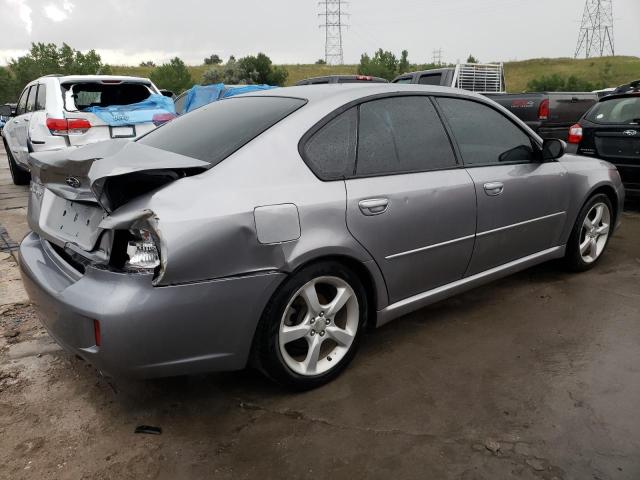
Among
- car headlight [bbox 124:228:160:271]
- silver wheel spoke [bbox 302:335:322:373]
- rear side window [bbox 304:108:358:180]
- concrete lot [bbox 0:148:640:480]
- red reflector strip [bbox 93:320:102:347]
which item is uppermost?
rear side window [bbox 304:108:358:180]

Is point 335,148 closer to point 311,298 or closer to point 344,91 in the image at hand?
point 344,91

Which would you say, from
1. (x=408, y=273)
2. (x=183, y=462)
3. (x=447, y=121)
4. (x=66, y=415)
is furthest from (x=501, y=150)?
(x=66, y=415)

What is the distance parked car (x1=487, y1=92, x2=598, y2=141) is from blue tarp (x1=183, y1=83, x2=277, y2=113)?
4748 mm

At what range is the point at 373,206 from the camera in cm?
268

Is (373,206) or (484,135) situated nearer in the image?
(373,206)

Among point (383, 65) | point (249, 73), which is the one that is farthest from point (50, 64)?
point (383, 65)

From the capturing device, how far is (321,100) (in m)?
2.77

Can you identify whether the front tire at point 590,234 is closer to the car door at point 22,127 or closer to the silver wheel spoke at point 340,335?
the silver wheel spoke at point 340,335

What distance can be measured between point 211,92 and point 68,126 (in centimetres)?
400

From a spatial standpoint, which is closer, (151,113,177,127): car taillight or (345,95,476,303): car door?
(345,95,476,303): car door

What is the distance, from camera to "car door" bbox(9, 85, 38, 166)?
7734 mm

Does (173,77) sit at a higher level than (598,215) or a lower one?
higher

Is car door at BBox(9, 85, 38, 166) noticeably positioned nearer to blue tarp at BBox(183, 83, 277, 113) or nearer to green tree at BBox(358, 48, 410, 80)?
blue tarp at BBox(183, 83, 277, 113)

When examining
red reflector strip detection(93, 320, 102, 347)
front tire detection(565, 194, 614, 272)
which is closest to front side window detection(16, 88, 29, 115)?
red reflector strip detection(93, 320, 102, 347)
